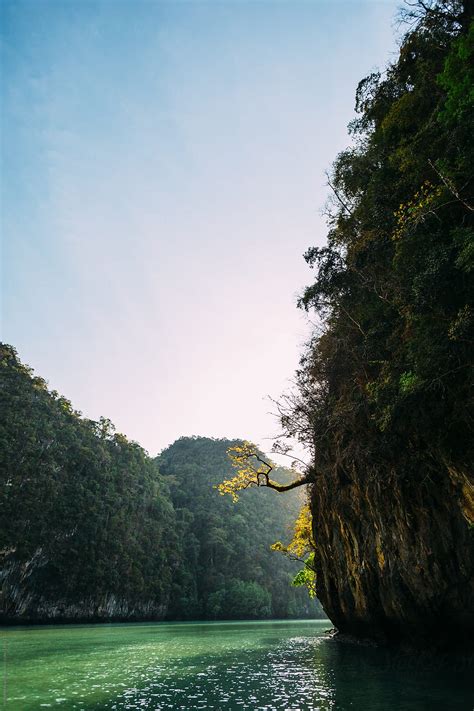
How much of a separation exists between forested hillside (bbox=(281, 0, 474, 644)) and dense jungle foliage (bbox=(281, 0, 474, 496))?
0.14 feet

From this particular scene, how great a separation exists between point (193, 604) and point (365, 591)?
2571 inches

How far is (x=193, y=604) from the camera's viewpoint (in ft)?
245

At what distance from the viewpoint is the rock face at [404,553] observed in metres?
13.1

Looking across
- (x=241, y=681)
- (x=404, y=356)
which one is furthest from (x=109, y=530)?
(x=404, y=356)

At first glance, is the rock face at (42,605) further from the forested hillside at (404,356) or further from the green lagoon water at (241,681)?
the forested hillside at (404,356)

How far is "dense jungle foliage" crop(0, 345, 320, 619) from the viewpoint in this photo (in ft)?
181

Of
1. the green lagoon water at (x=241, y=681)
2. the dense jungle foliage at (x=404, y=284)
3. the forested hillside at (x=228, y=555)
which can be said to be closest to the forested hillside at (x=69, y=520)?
the forested hillside at (x=228, y=555)

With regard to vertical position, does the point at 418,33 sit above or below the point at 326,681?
above

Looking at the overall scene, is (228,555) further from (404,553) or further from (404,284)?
(404,284)

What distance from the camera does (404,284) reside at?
38.7ft

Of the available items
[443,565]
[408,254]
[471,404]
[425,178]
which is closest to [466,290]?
[408,254]

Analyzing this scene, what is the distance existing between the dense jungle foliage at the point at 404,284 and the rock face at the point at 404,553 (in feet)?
2.58

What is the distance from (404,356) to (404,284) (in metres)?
1.88

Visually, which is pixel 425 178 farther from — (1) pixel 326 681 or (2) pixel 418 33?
(1) pixel 326 681
